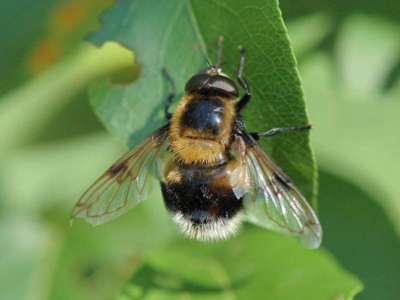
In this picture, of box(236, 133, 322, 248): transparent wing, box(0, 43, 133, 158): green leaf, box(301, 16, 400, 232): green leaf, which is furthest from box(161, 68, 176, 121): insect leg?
box(301, 16, 400, 232): green leaf

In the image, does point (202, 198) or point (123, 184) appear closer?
point (202, 198)

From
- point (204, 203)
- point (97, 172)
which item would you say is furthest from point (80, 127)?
point (204, 203)

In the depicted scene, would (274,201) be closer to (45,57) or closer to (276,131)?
(276,131)

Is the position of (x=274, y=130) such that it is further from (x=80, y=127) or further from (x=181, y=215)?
(x=80, y=127)

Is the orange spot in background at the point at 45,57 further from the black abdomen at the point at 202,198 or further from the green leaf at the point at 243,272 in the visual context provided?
the black abdomen at the point at 202,198

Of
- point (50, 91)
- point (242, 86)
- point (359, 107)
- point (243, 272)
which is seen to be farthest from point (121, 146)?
point (242, 86)

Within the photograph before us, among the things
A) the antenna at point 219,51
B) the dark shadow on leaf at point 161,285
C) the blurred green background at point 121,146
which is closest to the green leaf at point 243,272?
the dark shadow on leaf at point 161,285
